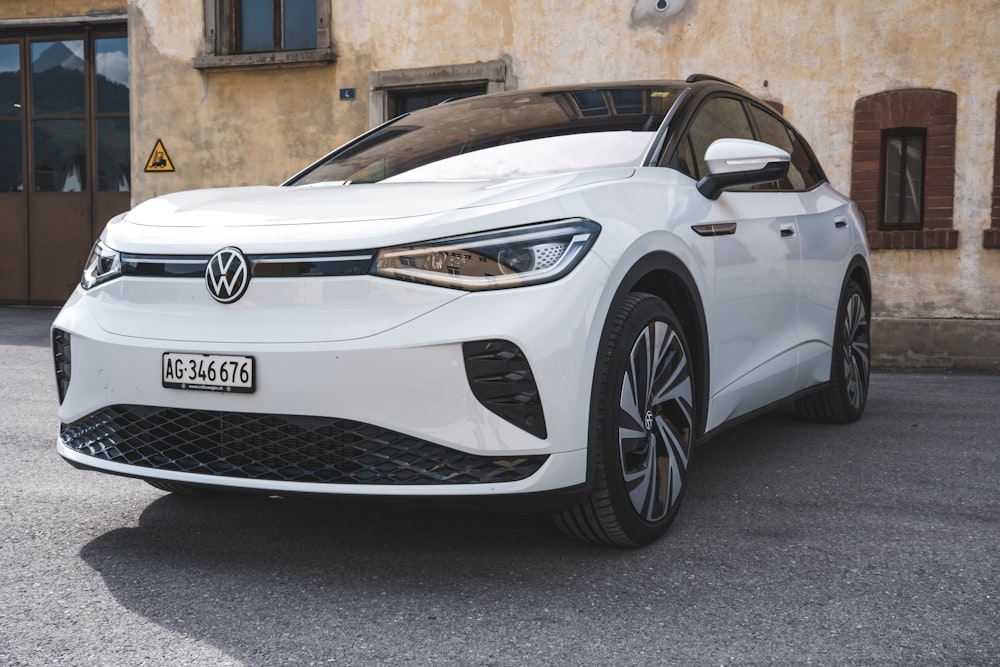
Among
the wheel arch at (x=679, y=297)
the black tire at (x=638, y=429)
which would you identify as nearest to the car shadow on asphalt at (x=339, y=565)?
the black tire at (x=638, y=429)

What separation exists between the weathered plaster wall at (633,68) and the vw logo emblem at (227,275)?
8686 millimetres

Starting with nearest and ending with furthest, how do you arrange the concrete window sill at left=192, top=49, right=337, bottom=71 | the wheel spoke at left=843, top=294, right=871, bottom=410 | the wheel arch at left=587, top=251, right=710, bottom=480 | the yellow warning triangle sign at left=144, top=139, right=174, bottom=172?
the wheel arch at left=587, top=251, right=710, bottom=480, the wheel spoke at left=843, top=294, right=871, bottom=410, the concrete window sill at left=192, top=49, right=337, bottom=71, the yellow warning triangle sign at left=144, top=139, right=174, bottom=172

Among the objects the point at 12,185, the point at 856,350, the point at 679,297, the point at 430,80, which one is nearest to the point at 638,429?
the point at 679,297

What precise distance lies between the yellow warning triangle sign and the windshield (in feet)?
28.0

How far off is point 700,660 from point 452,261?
1127 mm

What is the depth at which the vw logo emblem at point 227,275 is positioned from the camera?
9.73 ft

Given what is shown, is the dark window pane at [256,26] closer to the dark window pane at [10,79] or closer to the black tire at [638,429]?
the dark window pane at [10,79]

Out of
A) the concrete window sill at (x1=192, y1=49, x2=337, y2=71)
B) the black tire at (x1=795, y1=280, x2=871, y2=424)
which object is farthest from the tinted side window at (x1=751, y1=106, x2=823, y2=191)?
the concrete window sill at (x1=192, y1=49, x2=337, y2=71)

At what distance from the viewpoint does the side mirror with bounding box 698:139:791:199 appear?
376 centimetres

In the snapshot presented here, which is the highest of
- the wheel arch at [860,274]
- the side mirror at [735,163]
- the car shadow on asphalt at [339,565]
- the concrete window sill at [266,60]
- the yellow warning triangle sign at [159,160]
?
the concrete window sill at [266,60]

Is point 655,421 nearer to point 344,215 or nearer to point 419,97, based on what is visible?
point 344,215

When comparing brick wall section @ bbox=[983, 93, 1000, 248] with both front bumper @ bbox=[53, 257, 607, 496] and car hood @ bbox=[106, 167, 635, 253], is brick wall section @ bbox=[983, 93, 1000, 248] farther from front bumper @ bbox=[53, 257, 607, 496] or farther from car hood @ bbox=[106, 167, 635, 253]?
front bumper @ bbox=[53, 257, 607, 496]

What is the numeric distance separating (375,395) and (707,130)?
2.07 meters

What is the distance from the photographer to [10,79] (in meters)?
16.2
